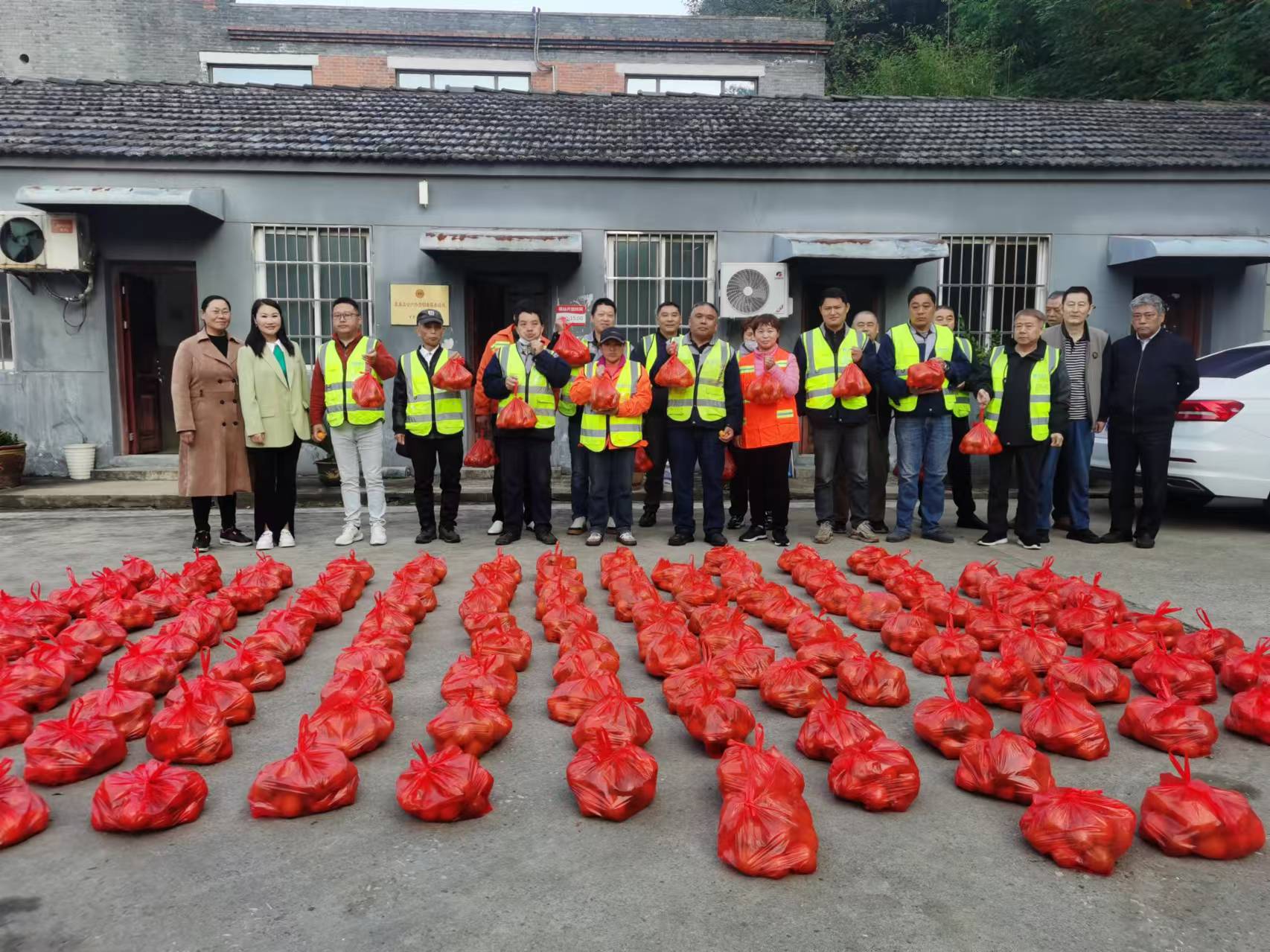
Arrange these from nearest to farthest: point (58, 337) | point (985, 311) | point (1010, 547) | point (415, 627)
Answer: point (415, 627)
point (1010, 547)
point (58, 337)
point (985, 311)

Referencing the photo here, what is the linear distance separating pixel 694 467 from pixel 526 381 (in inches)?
58.5

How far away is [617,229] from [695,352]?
15.1 ft

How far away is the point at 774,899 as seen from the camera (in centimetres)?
236

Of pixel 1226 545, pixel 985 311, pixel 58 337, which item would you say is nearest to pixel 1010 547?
pixel 1226 545

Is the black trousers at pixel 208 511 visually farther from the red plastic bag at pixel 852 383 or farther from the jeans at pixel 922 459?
the jeans at pixel 922 459

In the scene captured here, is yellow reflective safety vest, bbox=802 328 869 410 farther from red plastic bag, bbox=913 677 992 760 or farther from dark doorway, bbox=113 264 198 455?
dark doorway, bbox=113 264 198 455

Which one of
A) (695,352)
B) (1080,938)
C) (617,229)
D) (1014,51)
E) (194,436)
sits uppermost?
(1014,51)

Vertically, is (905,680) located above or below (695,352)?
below

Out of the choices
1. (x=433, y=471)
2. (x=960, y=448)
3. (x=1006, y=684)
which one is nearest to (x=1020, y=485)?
(x=960, y=448)

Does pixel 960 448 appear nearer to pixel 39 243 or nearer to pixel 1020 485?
pixel 1020 485

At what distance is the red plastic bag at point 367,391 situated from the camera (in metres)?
6.86

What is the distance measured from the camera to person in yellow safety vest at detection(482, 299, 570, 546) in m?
6.97

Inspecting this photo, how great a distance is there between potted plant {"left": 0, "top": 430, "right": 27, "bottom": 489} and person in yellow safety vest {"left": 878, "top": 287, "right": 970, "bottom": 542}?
9251mm

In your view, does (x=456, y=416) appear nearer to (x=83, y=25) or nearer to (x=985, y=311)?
(x=985, y=311)
